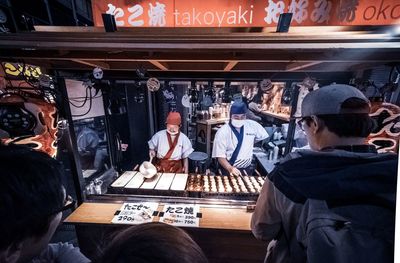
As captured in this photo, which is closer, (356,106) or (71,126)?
(356,106)

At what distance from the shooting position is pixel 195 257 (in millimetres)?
922

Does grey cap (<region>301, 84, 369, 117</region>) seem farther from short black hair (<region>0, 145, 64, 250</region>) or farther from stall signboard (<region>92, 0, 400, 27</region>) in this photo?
short black hair (<region>0, 145, 64, 250</region>)

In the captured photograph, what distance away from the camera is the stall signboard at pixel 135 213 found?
9.87ft

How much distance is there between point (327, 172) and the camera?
123cm

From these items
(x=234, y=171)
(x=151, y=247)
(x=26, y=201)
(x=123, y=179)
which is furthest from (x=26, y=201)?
(x=234, y=171)

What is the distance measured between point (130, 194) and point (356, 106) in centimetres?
Answer: 381

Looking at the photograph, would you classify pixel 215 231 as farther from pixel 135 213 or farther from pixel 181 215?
pixel 135 213

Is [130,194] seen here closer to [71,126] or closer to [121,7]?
[71,126]

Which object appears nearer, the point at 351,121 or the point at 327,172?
the point at 327,172

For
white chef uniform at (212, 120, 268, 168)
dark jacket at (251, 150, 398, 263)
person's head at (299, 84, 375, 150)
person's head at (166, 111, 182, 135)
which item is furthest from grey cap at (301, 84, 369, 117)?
person's head at (166, 111, 182, 135)

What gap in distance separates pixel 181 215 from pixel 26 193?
97.0 inches

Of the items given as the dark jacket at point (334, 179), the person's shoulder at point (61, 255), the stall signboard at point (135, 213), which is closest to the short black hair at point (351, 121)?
the dark jacket at point (334, 179)

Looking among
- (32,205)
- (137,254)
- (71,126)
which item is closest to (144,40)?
(32,205)

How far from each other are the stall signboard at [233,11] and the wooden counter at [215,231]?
116 inches
